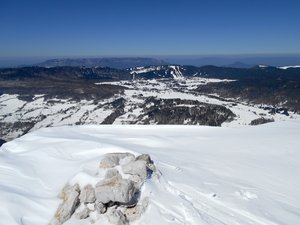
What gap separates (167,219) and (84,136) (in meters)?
16.5

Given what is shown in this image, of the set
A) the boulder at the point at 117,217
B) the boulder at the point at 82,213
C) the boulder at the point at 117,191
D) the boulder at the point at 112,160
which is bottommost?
the boulder at the point at 82,213

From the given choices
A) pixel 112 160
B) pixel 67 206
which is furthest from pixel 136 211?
pixel 112 160

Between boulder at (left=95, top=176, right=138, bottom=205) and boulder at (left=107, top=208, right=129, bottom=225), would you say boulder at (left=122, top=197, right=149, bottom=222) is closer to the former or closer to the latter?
boulder at (left=107, top=208, right=129, bottom=225)

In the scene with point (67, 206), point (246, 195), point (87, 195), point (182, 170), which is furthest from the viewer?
point (182, 170)

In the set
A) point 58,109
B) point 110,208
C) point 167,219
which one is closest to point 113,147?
point 110,208

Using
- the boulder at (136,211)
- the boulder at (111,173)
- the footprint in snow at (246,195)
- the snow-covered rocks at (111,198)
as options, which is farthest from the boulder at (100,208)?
the footprint in snow at (246,195)

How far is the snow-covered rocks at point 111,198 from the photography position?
18.7 m

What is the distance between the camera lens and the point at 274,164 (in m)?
25.8

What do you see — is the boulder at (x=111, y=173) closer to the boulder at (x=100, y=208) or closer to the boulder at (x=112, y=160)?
the boulder at (x=112, y=160)

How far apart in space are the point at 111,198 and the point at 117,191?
1.53ft

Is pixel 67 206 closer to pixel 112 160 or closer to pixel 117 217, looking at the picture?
pixel 117 217

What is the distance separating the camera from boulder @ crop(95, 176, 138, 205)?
61.7 feet

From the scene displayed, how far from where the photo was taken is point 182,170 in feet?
76.3

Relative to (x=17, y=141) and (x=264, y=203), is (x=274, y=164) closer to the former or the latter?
(x=264, y=203)
